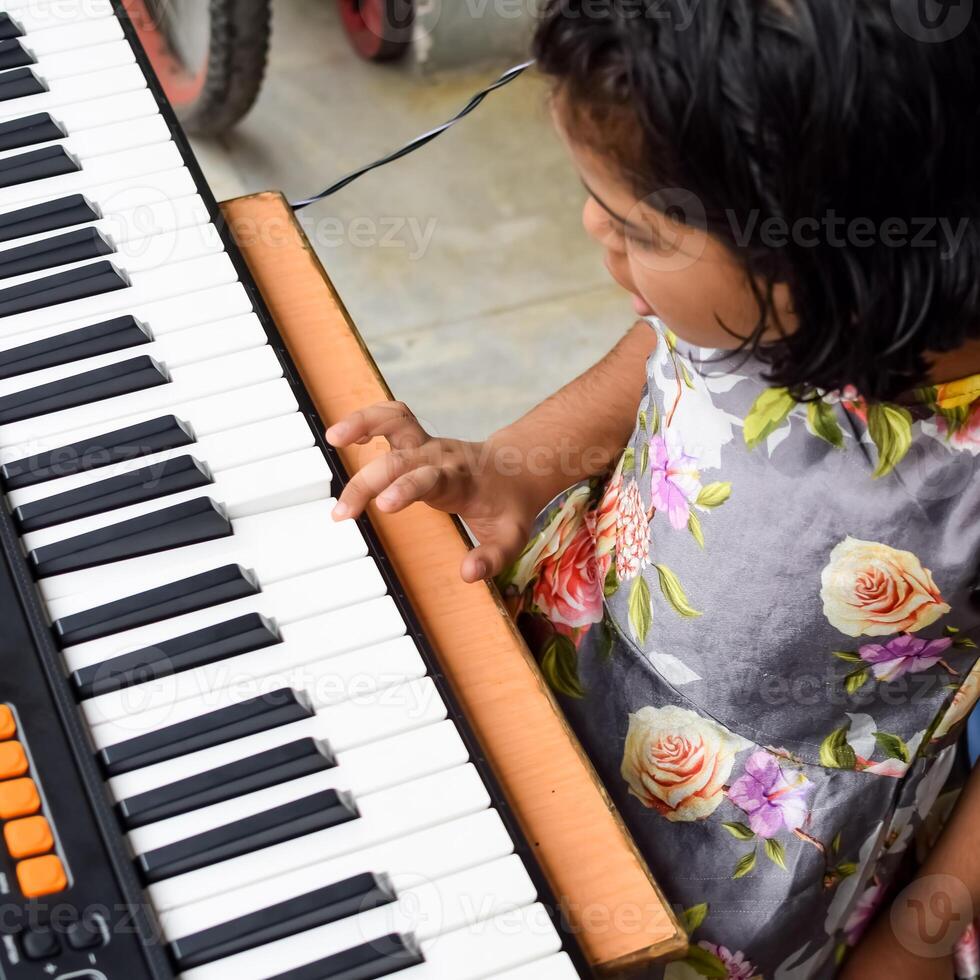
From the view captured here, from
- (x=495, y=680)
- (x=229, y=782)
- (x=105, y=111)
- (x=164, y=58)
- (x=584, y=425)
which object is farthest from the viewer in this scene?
(x=164, y=58)

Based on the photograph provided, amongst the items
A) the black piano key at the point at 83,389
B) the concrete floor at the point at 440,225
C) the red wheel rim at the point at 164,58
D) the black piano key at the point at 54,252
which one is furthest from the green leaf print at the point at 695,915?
the red wheel rim at the point at 164,58

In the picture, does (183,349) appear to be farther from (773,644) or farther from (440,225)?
(440,225)

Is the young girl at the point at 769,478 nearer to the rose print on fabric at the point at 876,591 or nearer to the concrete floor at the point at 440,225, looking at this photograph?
the rose print on fabric at the point at 876,591

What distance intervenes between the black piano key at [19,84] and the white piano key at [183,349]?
260 millimetres

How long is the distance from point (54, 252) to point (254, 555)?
310 millimetres

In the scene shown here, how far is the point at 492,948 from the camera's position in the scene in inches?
25.7

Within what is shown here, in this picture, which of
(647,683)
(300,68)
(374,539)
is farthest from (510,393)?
(374,539)

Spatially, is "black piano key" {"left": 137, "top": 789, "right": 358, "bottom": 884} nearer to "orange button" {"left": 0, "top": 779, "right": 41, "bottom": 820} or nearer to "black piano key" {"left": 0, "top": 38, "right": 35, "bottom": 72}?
"orange button" {"left": 0, "top": 779, "right": 41, "bottom": 820}

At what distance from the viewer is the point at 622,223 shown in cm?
70

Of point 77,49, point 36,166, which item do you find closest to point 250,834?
point 36,166

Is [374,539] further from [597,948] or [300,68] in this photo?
[300,68]

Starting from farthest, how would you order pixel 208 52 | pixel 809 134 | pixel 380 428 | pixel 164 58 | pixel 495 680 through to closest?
1. pixel 164 58
2. pixel 208 52
3. pixel 380 428
4. pixel 495 680
5. pixel 809 134

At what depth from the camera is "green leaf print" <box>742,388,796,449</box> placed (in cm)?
85

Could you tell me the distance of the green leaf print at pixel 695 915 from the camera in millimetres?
957
